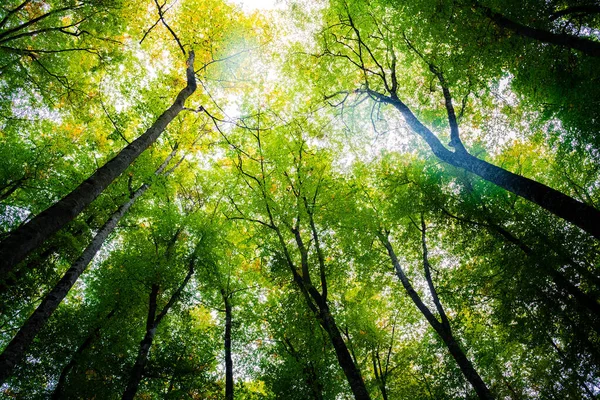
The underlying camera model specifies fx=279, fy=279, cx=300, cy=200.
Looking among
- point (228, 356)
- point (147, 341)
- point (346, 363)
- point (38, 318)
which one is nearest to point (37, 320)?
point (38, 318)

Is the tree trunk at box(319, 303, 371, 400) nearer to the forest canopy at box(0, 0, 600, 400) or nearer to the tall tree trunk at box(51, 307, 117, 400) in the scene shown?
the forest canopy at box(0, 0, 600, 400)

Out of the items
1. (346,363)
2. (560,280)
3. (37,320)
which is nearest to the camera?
(37,320)

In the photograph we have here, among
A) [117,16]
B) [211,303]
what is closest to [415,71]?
[117,16]

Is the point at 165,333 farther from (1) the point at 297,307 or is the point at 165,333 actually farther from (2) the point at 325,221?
(2) the point at 325,221

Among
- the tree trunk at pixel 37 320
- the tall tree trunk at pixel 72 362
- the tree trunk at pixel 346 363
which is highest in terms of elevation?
the tall tree trunk at pixel 72 362

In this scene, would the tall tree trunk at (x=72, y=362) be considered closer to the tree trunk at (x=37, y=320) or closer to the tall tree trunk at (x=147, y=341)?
the tall tree trunk at (x=147, y=341)

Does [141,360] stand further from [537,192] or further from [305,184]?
[537,192]

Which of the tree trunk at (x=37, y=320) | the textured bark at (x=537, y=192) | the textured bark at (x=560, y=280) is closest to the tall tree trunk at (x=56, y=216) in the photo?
the tree trunk at (x=37, y=320)

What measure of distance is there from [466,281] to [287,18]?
12151mm

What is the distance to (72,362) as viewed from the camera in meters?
11.7

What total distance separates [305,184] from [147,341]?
8190mm

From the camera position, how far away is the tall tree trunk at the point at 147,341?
9320 mm

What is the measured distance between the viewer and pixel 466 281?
1104cm

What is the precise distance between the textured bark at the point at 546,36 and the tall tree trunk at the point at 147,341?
43.0ft
